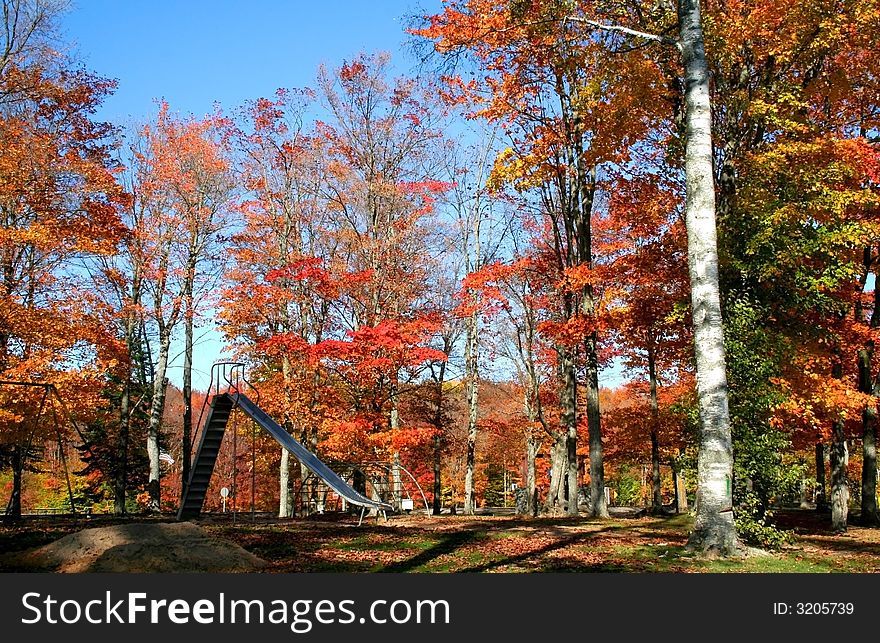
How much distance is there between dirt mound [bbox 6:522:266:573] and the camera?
745cm

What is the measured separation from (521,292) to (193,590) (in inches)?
910

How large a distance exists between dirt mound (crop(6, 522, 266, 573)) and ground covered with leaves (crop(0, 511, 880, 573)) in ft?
0.69

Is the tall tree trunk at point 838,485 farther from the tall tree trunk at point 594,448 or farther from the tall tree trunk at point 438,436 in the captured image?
the tall tree trunk at point 438,436

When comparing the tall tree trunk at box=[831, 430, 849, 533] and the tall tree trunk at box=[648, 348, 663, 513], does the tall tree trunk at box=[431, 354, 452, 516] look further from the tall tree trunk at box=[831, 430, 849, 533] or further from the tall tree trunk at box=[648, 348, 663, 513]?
the tall tree trunk at box=[831, 430, 849, 533]

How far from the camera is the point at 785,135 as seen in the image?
14.9 meters

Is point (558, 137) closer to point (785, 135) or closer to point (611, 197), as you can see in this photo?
point (611, 197)

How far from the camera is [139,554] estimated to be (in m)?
7.64

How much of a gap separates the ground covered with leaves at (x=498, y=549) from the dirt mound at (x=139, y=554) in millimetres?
211

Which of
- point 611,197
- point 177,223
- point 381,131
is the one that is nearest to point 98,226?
point 177,223

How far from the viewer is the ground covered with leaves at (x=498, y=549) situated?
830 centimetres

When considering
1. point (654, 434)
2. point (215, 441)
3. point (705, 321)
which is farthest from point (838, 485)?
point (215, 441)

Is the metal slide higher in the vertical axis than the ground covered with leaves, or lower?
higher

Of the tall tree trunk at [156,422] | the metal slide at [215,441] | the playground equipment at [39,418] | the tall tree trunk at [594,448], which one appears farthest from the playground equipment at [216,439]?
the tall tree trunk at [156,422]

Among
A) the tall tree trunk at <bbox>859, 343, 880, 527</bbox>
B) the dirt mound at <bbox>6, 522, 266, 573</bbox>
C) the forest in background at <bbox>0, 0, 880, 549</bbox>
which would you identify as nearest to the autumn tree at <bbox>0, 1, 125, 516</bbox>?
the forest in background at <bbox>0, 0, 880, 549</bbox>
